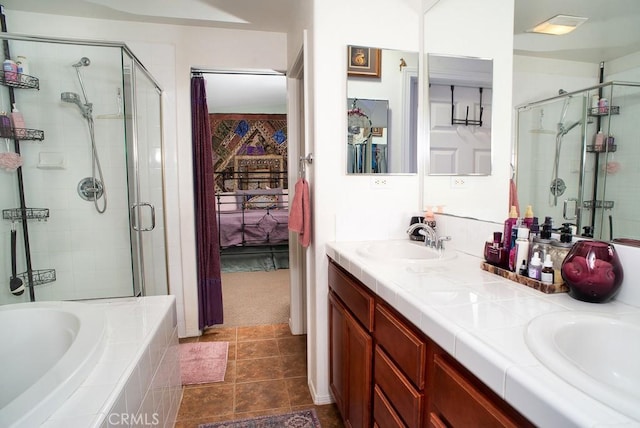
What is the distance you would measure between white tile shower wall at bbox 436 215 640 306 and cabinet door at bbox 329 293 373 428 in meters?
0.65

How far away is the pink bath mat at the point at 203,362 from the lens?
7.37 ft

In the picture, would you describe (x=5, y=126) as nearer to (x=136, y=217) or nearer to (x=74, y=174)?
(x=74, y=174)

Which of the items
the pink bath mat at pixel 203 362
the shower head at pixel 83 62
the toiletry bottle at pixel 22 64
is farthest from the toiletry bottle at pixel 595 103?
the toiletry bottle at pixel 22 64

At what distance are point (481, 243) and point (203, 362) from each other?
200 cm

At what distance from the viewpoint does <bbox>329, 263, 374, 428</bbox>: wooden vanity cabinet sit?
1350mm

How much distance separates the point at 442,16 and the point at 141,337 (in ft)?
6.90

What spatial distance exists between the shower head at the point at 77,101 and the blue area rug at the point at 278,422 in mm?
2074

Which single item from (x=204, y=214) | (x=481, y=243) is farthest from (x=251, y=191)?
(x=481, y=243)

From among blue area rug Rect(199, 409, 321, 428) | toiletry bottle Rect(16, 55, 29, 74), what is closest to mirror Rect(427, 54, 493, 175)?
blue area rug Rect(199, 409, 321, 428)

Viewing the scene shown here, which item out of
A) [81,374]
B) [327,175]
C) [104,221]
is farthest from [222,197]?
[81,374]

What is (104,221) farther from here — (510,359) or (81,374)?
(510,359)

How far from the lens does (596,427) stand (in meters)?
0.46

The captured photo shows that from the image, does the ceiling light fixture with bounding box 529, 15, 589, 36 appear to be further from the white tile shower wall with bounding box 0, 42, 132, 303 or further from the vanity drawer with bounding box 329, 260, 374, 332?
the white tile shower wall with bounding box 0, 42, 132, 303

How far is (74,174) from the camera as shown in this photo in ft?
7.67
